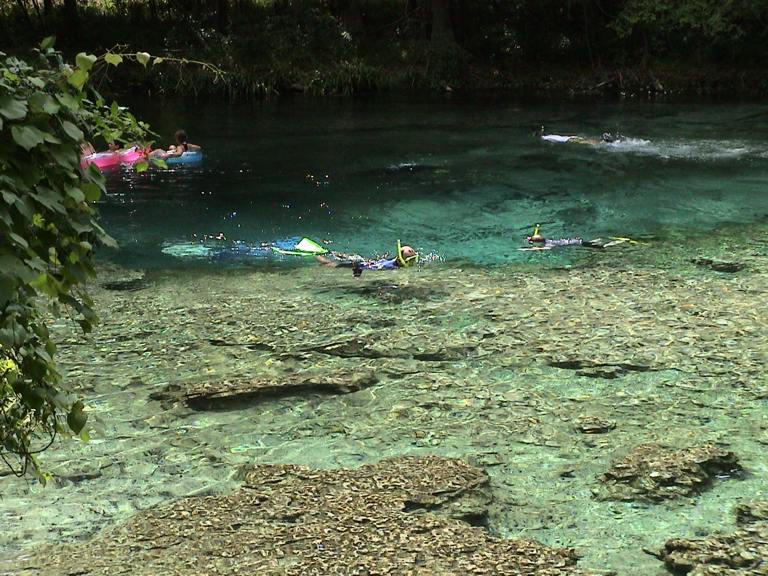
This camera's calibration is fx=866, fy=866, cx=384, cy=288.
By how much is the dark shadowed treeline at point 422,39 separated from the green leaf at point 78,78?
2770cm

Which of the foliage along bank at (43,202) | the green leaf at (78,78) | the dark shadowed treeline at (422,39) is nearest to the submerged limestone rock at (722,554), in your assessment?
the foliage along bank at (43,202)

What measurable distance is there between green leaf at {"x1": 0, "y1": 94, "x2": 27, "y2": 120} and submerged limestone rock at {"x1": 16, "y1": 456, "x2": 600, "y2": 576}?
2126 mm

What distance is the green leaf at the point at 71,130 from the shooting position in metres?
2.27

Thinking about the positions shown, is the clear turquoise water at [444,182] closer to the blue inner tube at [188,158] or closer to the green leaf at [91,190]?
the blue inner tube at [188,158]

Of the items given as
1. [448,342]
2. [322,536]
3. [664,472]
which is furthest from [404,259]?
[322,536]

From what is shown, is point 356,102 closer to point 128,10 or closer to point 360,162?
point 360,162

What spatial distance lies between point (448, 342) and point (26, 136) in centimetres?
518

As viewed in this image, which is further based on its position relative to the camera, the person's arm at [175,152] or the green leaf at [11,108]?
the person's arm at [175,152]

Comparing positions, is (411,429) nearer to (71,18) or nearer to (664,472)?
(664,472)

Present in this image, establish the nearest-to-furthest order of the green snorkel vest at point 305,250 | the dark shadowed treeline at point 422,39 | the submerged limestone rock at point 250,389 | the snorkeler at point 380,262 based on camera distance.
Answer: the submerged limestone rock at point 250,389
the snorkeler at point 380,262
the green snorkel vest at point 305,250
the dark shadowed treeline at point 422,39

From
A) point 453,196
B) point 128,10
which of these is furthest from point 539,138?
point 128,10

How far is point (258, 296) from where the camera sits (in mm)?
8844

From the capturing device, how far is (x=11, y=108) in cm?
211

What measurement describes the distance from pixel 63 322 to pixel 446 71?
85.4 ft
